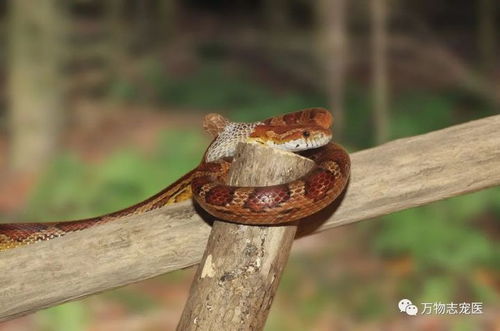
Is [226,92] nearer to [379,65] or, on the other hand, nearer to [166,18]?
[166,18]

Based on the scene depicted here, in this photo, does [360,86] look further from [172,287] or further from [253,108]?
[172,287]

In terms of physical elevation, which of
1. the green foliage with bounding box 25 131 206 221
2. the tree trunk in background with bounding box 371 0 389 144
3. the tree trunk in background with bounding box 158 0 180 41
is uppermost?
the tree trunk in background with bounding box 158 0 180 41

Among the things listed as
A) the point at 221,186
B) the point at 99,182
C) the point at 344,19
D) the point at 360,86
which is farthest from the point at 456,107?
the point at 221,186

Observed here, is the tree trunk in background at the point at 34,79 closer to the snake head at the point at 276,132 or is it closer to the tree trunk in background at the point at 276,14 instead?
the tree trunk in background at the point at 276,14

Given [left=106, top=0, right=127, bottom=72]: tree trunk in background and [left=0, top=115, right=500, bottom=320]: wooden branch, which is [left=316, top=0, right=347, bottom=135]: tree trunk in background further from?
[left=0, top=115, right=500, bottom=320]: wooden branch

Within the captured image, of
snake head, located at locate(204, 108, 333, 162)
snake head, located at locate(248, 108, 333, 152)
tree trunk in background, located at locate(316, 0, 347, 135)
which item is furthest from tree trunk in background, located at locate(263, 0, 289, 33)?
snake head, located at locate(248, 108, 333, 152)

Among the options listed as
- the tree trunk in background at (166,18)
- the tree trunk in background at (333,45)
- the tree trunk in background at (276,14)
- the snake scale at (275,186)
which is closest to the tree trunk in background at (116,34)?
the tree trunk in background at (166,18)

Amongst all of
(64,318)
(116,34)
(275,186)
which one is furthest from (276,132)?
(116,34)
